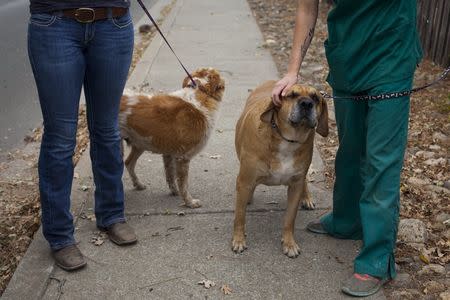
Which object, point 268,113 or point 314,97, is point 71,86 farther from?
point 314,97

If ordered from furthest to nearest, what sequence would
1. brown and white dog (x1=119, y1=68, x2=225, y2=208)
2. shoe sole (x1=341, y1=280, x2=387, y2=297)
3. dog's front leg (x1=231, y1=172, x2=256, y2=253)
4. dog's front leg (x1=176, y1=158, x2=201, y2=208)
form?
dog's front leg (x1=176, y1=158, x2=201, y2=208) → brown and white dog (x1=119, y1=68, x2=225, y2=208) → dog's front leg (x1=231, y1=172, x2=256, y2=253) → shoe sole (x1=341, y1=280, x2=387, y2=297)

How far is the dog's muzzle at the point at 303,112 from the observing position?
3.54 m

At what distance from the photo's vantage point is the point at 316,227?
4.29 meters

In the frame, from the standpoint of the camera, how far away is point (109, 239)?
414 cm

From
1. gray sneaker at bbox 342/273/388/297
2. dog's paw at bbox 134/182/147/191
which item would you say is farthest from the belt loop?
gray sneaker at bbox 342/273/388/297

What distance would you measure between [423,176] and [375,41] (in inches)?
88.3

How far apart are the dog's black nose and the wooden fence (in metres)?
5.36

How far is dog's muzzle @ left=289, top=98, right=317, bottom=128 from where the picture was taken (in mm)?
3540

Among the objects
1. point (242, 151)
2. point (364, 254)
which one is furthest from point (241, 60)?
point (364, 254)

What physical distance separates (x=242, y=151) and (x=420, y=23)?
662cm

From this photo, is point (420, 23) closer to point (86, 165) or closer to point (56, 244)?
point (86, 165)

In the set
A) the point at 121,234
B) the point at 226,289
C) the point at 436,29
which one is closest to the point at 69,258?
the point at 121,234

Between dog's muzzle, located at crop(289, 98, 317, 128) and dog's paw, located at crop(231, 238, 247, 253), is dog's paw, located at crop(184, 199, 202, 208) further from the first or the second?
dog's muzzle, located at crop(289, 98, 317, 128)

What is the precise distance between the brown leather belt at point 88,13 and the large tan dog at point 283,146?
1.16 m
